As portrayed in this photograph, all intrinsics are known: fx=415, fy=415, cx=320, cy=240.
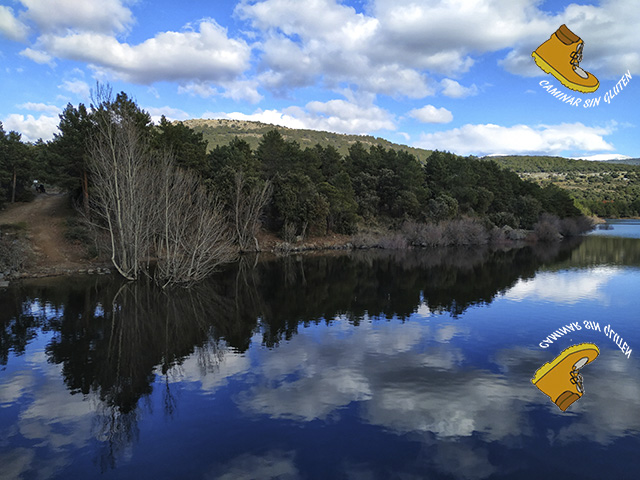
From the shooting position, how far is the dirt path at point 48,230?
3684 cm

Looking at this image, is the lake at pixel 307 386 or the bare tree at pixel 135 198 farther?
the bare tree at pixel 135 198

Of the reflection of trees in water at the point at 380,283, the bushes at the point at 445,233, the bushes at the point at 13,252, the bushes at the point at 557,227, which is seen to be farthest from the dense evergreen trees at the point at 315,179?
the reflection of trees in water at the point at 380,283

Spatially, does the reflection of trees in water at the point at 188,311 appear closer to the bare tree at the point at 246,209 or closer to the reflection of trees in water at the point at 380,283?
the reflection of trees in water at the point at 380,283

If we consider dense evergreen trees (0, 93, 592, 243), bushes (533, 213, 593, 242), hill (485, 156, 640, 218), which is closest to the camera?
dense evergreen trees (0, 93, 592, 243)

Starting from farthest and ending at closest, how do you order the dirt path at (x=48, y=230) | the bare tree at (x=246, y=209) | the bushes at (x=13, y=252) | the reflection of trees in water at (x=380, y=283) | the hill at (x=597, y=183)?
the hill at (x=597, y=183), the bare tree at (x=246, y=209), the dirt path at (x=48, y=230), the bushes at (x=13, y=252), the reflection of trees in water at (x=380, y=283)

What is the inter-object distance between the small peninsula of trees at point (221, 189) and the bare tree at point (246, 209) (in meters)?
0.18

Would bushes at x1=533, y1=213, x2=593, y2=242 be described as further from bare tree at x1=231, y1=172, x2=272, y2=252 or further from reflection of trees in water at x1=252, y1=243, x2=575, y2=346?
bare tree at x1=231, y1=172, x2=272, y2=252

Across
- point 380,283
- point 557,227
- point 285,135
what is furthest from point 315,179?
point 285,135

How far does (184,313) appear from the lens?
23.1m

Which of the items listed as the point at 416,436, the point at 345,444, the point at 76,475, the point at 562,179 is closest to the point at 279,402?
the point at 345,444

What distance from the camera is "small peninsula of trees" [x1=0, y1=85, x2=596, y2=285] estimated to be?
104 ft

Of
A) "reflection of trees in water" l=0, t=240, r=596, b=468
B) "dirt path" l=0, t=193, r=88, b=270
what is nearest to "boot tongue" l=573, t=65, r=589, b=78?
"reflection of trees in water" l=0, t=240, r=596, b=468

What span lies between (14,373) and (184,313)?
893 centimetres

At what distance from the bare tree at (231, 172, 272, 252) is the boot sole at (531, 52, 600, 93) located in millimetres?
45740
